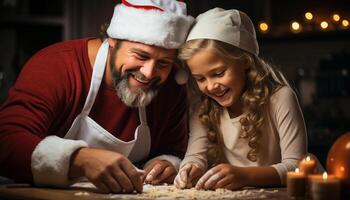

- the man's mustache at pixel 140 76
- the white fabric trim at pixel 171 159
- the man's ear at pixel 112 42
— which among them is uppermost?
the man's ear at pixel 112 42

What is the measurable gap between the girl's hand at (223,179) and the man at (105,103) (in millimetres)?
202

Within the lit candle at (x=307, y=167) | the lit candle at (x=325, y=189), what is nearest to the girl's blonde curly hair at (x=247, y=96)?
the lit candle at (x=307, y=167)

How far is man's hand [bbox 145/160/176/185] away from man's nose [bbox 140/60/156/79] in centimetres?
29

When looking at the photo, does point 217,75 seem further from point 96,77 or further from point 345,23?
point 345,23

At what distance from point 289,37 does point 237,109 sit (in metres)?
2.22

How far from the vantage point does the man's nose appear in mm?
2020

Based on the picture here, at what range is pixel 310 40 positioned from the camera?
4.28 m

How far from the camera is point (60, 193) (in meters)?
1.73

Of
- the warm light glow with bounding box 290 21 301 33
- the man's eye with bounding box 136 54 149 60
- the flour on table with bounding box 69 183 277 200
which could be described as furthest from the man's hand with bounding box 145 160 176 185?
the warm light glow with bounding box 290 21 301 33

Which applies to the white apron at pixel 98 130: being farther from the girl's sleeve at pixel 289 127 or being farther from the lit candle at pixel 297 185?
the lit candle at pixel 297 185

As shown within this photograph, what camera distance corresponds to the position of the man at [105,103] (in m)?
1.84

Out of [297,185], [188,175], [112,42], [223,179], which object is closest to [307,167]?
[297,185]

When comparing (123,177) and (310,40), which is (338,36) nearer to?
(310,40)

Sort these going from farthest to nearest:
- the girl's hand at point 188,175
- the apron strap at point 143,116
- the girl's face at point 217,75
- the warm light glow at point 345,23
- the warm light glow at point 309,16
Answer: the warm light glow at point 309,16 → the warm light glow at point 345,23 → the apron strap at point 143,116 → the girl's face at point 217,75 → the girl's hand at point 188,175
